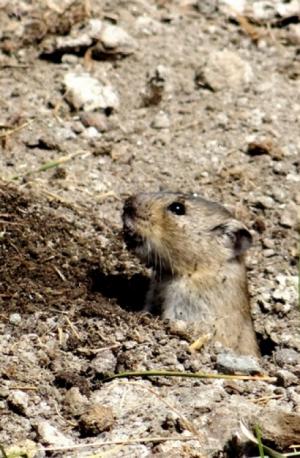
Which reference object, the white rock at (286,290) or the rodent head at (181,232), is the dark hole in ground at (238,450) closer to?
the rodent head at (181,232)

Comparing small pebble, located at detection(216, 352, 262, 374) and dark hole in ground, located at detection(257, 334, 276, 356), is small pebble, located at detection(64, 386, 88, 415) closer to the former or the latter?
small pebble, located at detection(216, 352, 262, 374)

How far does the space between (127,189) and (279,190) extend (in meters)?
1.21

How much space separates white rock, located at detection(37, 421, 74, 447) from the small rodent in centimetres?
219

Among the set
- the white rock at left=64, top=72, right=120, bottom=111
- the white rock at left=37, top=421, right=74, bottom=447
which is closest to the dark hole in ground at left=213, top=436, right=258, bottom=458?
the white rock at left=37, top=421, right=74, bottom=447

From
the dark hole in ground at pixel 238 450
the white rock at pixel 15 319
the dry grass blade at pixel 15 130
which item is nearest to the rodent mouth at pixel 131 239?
the white rock at pixel 15 319

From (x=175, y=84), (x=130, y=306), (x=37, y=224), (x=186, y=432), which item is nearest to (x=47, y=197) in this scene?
(x=37, y=224)

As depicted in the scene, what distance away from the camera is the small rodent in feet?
24.7

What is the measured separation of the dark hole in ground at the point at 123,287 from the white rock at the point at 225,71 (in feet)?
6.90

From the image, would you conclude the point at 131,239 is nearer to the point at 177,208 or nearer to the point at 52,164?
the point at 177,208

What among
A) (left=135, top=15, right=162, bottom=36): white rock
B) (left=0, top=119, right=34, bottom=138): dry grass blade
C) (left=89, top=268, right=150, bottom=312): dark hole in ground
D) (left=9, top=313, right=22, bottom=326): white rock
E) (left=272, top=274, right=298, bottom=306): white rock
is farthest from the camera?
(left=135, top=15, right=162, bottom=36): white rock

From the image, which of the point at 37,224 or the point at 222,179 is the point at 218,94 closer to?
the point at 222,179

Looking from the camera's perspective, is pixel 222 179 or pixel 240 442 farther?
pixel 222 179

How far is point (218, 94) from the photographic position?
918 cm

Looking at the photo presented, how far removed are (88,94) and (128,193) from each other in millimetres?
1000
